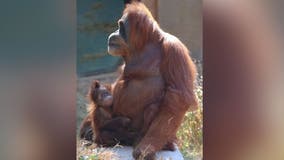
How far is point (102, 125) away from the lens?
1864 millimetres

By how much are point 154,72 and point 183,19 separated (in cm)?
18

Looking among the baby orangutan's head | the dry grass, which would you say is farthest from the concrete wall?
the baby orangutan's head

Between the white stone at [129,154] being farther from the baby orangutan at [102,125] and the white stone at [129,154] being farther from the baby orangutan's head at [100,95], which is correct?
the baby orangutan's head at [100,95]

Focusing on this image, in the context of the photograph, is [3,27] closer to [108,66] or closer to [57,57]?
[57,57]

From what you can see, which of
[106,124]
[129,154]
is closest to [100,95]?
[106,124]

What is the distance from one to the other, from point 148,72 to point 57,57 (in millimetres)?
382

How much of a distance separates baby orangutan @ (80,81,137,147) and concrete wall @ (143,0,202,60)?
10.9 inches

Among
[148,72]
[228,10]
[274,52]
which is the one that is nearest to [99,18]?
[148,72]

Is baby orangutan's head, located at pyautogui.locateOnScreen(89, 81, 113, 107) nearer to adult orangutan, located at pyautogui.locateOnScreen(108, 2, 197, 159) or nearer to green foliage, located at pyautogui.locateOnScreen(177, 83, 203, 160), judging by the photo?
adult orangutan, located at pyautogui.locateOnScreen(108, 2, 197, 159)

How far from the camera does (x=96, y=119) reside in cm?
187

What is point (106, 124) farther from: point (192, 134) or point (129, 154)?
point (192, 134)

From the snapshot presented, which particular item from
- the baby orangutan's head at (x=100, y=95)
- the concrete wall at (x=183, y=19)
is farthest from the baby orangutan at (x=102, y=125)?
the concrete wall at (x=183, y=19)

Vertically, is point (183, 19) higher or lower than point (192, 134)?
higher

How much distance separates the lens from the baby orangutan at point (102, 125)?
185 cm
